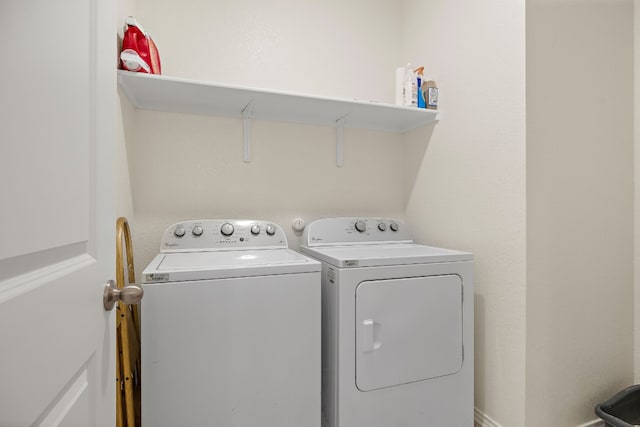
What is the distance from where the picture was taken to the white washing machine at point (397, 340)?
4.37 ft

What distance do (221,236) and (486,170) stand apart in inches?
57.6

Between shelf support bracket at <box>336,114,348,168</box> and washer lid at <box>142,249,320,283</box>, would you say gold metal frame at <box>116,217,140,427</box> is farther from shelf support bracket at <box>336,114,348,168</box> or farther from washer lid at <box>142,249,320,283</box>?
shelf support bracket at <box>336,114,348,168</box>

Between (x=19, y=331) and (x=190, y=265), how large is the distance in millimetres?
876

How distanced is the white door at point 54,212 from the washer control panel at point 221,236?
3.09 ft

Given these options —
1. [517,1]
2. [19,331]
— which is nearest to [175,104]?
[19,331]

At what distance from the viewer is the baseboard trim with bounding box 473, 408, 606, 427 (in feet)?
4.97

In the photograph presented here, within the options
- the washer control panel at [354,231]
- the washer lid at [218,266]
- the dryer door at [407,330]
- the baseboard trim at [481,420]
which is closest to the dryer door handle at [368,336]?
the dryer door at [407,330]

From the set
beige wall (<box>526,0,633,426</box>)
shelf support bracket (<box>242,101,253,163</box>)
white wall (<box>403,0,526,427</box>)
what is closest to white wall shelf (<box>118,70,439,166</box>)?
shelf support bracket (<box>242,101,253,163</box>)

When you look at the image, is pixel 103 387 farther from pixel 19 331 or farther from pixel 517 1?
pixel 517 1

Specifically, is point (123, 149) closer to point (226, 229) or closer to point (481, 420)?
point (226, 229)

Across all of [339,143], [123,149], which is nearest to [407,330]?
[339,143]

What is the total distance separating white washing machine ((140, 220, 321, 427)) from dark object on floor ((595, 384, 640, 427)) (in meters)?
1.33

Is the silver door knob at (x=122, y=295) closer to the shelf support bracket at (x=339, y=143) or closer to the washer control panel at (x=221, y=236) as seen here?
the washer control panel at (x=221, y=236)

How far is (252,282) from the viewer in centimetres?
122
